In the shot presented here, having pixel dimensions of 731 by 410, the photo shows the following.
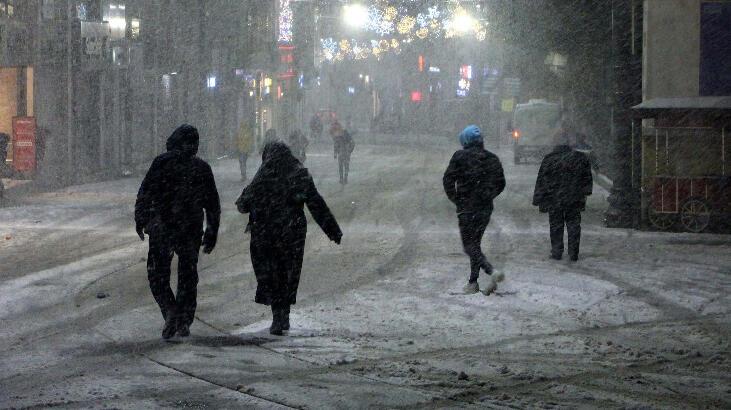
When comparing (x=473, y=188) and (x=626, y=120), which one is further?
(x=626, y=120)

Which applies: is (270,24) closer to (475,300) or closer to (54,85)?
(54,85)

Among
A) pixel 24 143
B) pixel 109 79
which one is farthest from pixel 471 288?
pixel 109 79

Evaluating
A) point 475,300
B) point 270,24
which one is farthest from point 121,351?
point 270,24

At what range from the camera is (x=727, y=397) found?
6.96 meters

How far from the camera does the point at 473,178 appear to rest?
1159cm

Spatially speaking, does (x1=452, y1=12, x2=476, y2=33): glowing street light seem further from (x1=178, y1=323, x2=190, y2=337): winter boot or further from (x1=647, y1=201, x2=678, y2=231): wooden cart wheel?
(x1=178, y1=323, x2=190, y2=337): winter boot

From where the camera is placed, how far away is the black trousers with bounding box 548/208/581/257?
14.2 metres

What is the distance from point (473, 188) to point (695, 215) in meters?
7.60

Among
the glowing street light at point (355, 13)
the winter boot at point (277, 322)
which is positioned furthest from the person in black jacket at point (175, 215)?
the glowing street light at point (355, 13)

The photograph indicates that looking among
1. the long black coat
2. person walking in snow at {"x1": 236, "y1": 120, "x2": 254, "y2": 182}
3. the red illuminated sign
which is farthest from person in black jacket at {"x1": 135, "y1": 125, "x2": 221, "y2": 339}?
person walking in snow at {"x1": 236, "y1": 120, "x2": 254, "y2": 182}

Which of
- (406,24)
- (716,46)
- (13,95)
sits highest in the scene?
(406,24)

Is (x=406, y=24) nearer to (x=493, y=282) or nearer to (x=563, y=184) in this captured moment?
(x=563, y=184)

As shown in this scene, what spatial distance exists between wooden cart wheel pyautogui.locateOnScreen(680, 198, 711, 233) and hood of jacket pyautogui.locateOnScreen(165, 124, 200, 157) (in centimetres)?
1115

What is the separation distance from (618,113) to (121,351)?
12.3 meters
